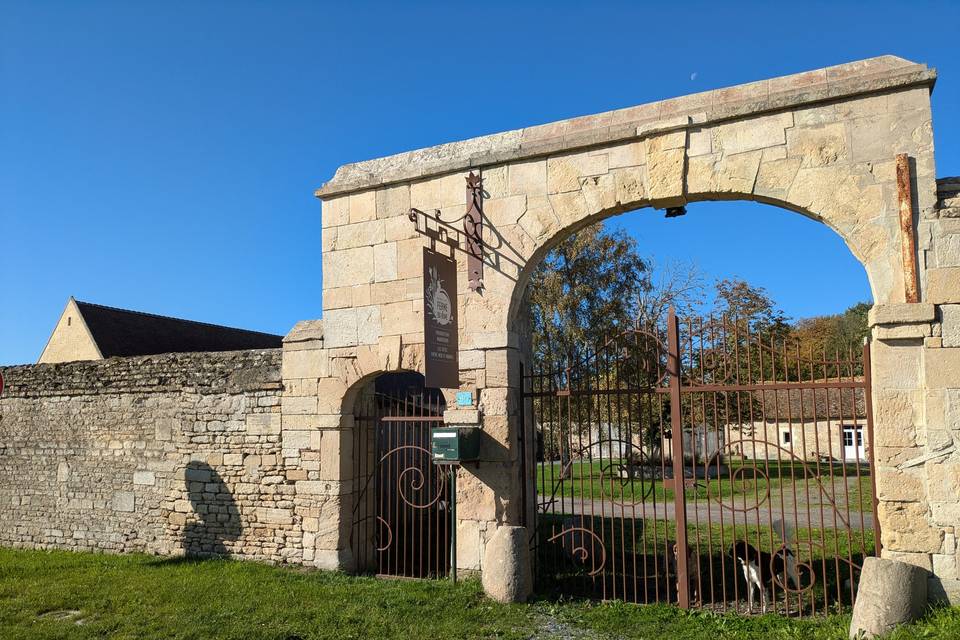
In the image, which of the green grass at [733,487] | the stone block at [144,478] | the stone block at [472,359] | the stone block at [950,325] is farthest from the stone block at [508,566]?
the stone block at [144,478]

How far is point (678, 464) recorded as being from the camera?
611cm

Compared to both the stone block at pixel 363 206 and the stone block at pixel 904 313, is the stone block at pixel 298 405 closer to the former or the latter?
the stone block at pixel 363 206

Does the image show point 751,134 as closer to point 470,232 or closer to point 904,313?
point 904,313

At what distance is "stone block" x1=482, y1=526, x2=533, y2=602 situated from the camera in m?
6.07

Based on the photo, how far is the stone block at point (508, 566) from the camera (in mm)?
6066

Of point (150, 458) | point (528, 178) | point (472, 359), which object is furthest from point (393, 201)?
point (150, 458)

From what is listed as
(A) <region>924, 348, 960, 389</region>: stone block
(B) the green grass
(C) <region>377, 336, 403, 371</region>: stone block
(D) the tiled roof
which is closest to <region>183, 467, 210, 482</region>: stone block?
(C) <region>377, 336, 403, 371</region>: stone block

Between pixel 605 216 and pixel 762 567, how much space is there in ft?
A: 12.5

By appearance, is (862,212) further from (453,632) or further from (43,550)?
(43,550)

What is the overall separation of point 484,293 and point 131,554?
19.8 feet

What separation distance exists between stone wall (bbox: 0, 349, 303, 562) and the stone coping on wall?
103 inches

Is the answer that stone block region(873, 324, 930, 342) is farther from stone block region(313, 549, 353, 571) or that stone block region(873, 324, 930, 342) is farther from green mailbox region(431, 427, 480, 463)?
stone block region(313, 549, 353, 571)

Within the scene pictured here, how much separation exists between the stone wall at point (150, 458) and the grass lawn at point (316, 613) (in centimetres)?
76

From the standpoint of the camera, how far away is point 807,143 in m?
5.86
